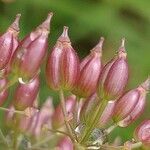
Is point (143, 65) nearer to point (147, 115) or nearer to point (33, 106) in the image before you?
point (147, 115)

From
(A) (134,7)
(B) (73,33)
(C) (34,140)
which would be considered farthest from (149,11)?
(C) (34,140)

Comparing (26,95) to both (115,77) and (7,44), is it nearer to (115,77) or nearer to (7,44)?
(7,44)

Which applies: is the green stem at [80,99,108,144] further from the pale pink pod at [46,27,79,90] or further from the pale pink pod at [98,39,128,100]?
the pale pink pod at [46,27,79,90]

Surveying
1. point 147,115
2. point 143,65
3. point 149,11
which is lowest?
point 147,115

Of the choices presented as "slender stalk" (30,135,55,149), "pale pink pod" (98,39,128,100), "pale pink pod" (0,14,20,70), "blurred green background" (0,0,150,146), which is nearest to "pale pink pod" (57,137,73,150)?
"slender stalk" (30,135,55,149)

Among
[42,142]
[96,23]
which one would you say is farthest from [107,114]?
[96,23]


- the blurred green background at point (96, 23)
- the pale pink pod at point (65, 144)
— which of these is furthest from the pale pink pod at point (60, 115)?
the blurred green background at point (96, 23)

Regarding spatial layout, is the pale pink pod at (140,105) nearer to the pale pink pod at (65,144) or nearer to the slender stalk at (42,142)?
the pale pink pod at (65,144)
